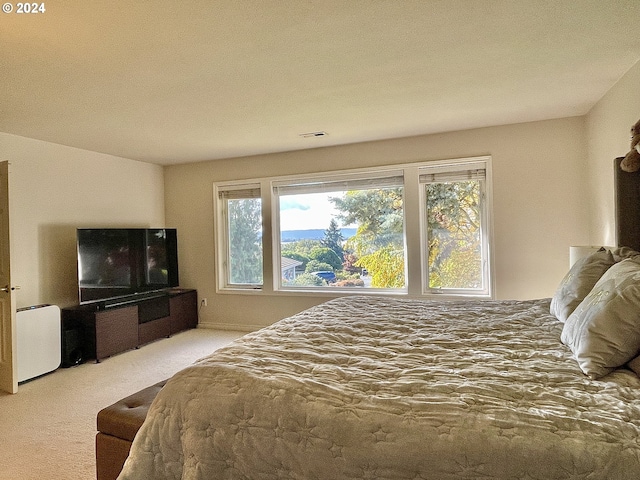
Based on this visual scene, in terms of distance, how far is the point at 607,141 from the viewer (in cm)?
315

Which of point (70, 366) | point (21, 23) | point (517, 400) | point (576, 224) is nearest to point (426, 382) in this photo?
point (517, 400)

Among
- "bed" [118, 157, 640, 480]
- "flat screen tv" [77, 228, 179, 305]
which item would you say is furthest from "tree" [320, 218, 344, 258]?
"bed" [118, 157, 640, 480]

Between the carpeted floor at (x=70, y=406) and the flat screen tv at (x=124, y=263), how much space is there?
2.40 ft

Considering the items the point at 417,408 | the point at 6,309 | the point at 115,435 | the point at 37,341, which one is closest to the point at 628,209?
the point at 417,408

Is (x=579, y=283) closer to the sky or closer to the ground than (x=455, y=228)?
closer to the ground

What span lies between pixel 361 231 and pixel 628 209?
9.06ft

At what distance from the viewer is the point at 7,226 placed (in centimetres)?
333

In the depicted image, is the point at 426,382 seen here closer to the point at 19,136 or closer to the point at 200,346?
the point at 200,346

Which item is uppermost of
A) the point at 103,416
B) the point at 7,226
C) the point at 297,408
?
the point at 7,226

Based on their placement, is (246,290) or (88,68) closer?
(88,68)

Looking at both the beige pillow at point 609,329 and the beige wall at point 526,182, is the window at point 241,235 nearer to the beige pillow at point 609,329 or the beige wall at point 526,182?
the beige wall at point 526,182

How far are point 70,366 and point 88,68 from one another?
3032 mm

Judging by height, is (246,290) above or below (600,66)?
below

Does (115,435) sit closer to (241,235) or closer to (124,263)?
(124,263)
